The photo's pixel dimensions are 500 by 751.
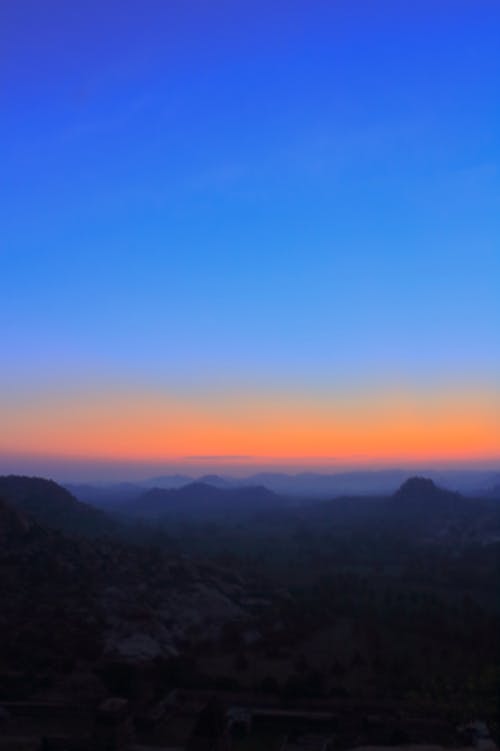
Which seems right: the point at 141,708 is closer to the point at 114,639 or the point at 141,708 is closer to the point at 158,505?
the point at 114,639

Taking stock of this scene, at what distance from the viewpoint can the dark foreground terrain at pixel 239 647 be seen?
1642 cm

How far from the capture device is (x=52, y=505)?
61.8 metres

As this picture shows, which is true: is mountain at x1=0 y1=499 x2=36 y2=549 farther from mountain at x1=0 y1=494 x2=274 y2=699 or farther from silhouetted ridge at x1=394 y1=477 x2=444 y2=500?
silhouetted ridge at x1=394 y1=477 x2=444 y2=500

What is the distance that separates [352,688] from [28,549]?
1651cm

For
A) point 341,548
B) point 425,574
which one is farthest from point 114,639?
point 341,548

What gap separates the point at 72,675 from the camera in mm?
20812

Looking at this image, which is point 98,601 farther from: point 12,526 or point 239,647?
point 12,526

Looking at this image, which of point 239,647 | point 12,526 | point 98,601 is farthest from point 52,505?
point 239,647

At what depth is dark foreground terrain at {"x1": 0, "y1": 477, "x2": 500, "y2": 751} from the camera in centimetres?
1642

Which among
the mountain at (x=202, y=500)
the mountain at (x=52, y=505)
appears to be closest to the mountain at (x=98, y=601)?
the mountain at (x=52, y=505)

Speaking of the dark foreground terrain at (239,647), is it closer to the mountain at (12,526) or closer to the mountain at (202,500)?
the mountain at (12,526)

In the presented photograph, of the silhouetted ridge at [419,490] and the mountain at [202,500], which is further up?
the silhouetted ridge at [419,490]

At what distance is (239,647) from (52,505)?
130 ft

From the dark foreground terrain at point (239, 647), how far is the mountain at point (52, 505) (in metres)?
14.3
